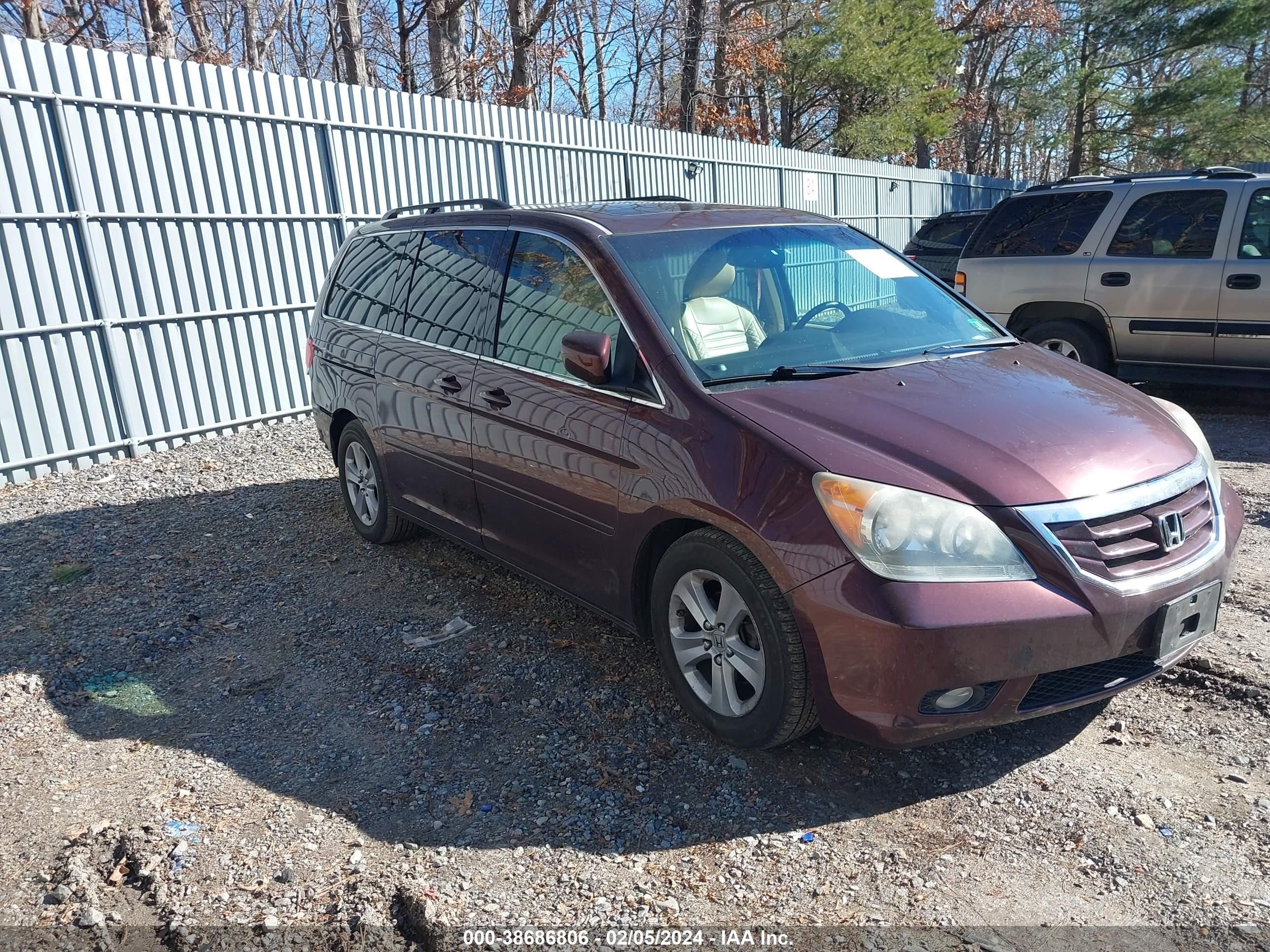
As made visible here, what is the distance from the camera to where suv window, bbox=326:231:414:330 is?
16.8 feet

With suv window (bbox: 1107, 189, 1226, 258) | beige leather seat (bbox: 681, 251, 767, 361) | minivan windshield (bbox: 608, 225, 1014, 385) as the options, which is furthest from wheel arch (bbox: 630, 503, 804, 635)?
suv window (bbox: 1107, 189, 1226, 258)

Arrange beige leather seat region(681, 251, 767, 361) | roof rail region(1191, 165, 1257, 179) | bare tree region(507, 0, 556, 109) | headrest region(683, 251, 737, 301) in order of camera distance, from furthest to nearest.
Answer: bare tree region(507, 0, 556, 109) → roof rail region(1191, 165, 1257, 179) → headrest region(683, 251, 737, 301) → beige leather seat region(681, 251, 767, 361)

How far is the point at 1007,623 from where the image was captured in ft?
8.79

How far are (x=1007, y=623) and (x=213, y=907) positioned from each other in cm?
241

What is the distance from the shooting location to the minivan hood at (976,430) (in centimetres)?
284

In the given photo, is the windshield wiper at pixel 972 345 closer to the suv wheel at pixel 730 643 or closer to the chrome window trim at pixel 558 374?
the chrome window trim at pixel 558 374

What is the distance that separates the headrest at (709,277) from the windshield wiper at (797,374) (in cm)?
48

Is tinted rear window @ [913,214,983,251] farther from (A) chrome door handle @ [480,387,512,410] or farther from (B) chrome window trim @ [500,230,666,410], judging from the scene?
→ (A) chrome door handle @ [480,387,512,410]

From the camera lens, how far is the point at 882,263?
14.4 feet

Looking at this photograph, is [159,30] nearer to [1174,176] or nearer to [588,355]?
[1174,176]

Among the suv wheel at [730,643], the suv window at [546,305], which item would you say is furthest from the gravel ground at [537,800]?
the suv window at [546,305]

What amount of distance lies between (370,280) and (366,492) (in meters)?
1.24

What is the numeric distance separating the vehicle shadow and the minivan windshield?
4.61 ft

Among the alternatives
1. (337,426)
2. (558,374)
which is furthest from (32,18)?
(558,374)
